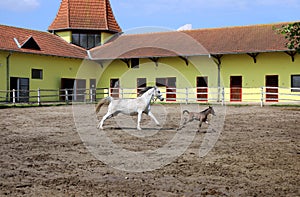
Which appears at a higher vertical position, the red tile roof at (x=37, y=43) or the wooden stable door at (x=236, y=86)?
the red tile roof at (x=37, y=43)

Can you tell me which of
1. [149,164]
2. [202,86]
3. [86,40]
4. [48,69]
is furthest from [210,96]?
[149,164]

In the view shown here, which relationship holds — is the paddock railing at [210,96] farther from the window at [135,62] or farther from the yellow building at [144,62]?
the window at [135,62]

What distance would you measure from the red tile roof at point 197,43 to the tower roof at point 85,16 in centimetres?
172

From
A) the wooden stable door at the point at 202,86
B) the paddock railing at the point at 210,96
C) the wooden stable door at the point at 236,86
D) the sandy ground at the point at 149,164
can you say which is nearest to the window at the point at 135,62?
the paddock railing at the point at 210,96

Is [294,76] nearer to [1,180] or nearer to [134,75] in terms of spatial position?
[134,75]

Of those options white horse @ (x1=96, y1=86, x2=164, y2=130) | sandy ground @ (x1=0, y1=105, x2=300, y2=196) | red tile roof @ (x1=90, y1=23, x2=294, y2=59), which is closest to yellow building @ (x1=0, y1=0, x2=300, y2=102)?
red tile roof @ (x1=90, y1=23, x2=294, y2=59)

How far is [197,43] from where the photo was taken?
1156 inches

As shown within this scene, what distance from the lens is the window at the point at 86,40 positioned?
3333 cm

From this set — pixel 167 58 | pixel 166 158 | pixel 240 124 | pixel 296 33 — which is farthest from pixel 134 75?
pixel 166 158

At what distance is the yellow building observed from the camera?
26.2 metres

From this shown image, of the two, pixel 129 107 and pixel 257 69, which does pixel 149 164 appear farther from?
pixel 257 69

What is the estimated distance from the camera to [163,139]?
9875mm

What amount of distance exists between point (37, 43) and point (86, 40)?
18.0ft

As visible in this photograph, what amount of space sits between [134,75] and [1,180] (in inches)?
996
